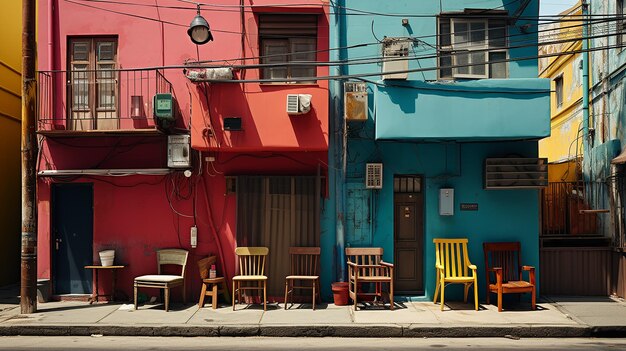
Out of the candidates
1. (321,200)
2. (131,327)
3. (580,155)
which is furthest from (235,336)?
(580,155)

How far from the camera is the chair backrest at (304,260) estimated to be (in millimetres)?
10688

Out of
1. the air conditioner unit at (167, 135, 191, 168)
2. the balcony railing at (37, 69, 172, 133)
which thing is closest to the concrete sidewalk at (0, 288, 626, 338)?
the air conditioner unit at (167, 135, 191, 168)

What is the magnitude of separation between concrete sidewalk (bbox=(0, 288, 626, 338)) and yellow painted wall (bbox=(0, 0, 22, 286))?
3.62 metres

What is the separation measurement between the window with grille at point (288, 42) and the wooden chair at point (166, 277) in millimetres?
3979

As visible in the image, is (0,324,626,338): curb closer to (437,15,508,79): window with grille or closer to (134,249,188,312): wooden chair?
(134,249,188,312): wooden chair

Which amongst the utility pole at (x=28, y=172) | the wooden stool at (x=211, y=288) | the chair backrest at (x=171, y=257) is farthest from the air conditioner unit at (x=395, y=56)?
the utility pole at (x=28, y=172)

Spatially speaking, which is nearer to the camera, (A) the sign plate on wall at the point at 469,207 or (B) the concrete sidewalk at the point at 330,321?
(B) the concrete sidewalk at the point at 330,321

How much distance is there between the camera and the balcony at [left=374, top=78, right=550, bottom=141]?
10.2 meters

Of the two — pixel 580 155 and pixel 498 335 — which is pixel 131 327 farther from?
pixel 580 155

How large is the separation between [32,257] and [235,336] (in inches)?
162

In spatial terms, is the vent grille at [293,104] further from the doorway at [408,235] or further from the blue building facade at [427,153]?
the doorway at [408,235]

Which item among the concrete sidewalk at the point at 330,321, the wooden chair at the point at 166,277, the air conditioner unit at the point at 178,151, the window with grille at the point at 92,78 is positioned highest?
the window with grille at the point at 92,78

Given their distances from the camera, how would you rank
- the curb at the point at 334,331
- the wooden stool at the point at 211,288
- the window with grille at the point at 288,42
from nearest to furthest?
1. the curb at the point at 334,331
2. the wooden stool at the point at 211,288
3. the window with grille at the point at 288,42

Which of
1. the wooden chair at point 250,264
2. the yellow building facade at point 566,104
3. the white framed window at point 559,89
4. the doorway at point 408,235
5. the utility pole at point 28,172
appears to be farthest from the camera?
the white framed window at point 559,89
